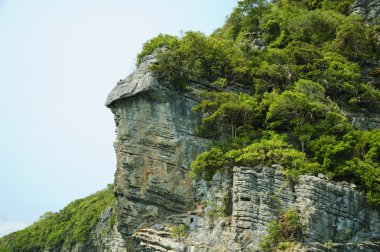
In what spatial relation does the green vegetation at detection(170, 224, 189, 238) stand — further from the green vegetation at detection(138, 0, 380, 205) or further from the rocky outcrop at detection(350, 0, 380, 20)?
the rocky outcrop at detection(350, 0, 380, 20)

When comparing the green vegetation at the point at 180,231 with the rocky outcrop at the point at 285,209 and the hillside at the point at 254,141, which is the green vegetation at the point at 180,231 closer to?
the hillside at the point at 254,141

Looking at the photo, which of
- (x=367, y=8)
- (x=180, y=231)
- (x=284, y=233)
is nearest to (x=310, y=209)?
(x=284, y=233)

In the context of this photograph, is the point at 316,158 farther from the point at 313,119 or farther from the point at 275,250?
the point at 275,250

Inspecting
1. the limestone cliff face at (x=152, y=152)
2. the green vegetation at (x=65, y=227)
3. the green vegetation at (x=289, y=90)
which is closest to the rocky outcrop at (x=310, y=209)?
the green vegetation at (x=289, y=90)

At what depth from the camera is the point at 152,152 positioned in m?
22.8

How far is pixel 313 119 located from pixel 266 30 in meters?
11.5

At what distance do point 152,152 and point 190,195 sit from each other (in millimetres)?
3116

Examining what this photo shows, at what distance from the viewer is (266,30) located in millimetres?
31797

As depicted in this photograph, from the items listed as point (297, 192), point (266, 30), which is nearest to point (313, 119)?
point (297, 192)

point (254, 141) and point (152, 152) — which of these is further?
point (152, 152)

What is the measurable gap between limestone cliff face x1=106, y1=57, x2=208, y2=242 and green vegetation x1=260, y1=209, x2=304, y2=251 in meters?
5.13

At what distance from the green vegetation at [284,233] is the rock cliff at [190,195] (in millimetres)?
331

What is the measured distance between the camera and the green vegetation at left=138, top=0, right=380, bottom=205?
20453mm

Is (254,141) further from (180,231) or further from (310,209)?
(180,231)
